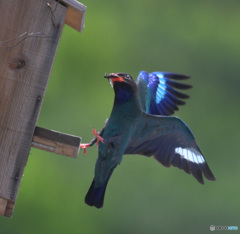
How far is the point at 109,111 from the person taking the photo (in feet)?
24.7

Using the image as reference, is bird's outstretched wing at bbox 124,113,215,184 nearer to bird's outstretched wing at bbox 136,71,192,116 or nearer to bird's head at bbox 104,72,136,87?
bird's head at bbox 104,72,136,87

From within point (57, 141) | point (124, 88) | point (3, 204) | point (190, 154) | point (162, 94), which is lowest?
point (3, 204)

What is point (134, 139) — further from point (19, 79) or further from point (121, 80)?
point (19, 79)

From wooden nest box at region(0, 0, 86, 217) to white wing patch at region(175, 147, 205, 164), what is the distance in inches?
43.1

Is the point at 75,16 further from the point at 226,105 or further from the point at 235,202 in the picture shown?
the point at 226,105

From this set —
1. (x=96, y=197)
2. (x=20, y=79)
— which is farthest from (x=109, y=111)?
(x=20, y=79)

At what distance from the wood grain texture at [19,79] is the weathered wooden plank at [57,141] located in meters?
0.05

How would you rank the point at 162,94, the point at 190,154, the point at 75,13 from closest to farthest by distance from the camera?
the point at 75,13
the point at 190,154
the point at 162,94

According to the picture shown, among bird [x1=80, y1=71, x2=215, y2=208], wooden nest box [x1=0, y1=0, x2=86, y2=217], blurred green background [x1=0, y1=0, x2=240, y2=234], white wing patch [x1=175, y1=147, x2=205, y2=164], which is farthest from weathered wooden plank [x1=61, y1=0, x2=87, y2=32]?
blurred green background [x1=0, y1=0, x2=240, y2=234]

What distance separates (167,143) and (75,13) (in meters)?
1.23

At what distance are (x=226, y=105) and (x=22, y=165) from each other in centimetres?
599

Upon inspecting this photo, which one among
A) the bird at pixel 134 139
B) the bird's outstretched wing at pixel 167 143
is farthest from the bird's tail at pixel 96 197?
the bird's outstretched wing at pixel 167 143

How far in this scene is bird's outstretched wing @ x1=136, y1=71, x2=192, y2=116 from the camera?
181 inches

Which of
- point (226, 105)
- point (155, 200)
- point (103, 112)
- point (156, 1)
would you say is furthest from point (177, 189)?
point (156, 1)
